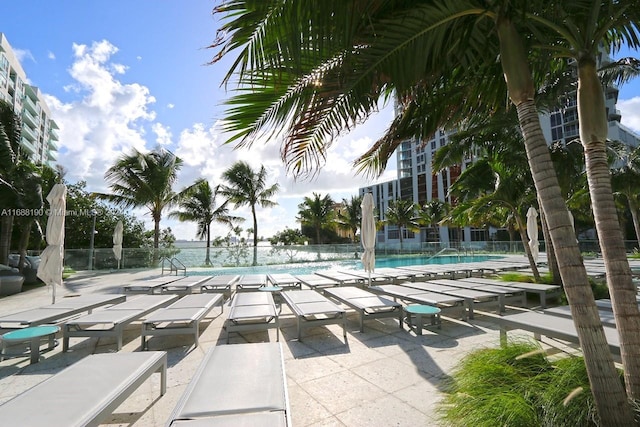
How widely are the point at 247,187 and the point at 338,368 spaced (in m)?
19.6

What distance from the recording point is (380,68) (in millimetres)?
2402

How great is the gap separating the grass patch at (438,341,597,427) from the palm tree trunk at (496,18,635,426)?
→ 23 centimetres

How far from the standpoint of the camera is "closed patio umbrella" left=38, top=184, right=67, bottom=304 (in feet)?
19.4

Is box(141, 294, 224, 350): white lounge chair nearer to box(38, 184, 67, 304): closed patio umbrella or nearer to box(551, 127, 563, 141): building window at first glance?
box(38, 184, 67, 304): closed patio umbrella

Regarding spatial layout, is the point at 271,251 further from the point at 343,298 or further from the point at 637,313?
the point at 637,313

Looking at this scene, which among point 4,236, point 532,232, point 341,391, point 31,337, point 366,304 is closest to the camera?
point 341,391

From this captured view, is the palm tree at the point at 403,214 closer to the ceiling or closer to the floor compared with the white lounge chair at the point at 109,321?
closer to the ceiling

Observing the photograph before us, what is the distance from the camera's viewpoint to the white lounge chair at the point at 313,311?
4840 mm

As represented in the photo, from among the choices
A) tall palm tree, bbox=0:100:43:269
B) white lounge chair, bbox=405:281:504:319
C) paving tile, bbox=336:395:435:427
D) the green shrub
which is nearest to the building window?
white lounge chair, bbox=405:281:504:319

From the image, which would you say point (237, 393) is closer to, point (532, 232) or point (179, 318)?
point (179, 318)

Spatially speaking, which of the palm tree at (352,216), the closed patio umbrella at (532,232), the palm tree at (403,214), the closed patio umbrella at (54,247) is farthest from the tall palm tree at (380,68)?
the palm tree at (403,214)

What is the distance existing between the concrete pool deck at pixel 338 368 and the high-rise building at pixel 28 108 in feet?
142

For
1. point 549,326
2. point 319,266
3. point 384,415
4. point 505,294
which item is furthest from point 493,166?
point 319,266

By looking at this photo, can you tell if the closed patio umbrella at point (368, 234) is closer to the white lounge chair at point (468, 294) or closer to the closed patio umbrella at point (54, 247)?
the white lounge chair at point (468, 294)
